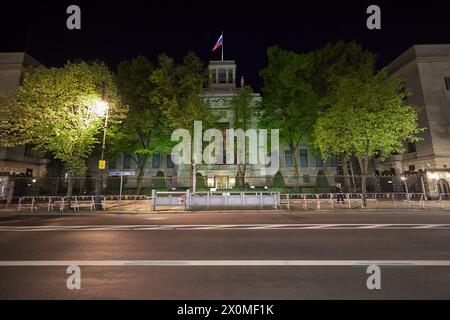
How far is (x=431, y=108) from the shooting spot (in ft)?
104

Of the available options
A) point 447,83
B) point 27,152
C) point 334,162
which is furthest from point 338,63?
point 27,152

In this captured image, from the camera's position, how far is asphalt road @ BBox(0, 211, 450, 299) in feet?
14.4

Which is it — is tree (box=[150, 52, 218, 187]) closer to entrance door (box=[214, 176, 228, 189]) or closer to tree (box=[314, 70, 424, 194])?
entrance door (box=[214, 176, 228, 189])

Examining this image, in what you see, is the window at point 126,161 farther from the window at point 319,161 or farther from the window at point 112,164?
the window at point 319,161

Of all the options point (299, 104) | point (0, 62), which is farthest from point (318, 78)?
point (0, 62)

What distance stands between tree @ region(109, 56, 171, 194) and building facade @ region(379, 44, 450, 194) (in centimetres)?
3448

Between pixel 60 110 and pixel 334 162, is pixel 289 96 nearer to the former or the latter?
pixel 334 162

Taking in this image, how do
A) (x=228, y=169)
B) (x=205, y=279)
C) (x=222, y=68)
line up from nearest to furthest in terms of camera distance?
(x=205, y=279)
(x=228, y=169)
(x=222, y=68)

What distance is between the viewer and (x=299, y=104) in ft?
103

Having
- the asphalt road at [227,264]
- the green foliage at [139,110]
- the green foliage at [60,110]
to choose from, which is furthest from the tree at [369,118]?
the green foliage at [60,110]

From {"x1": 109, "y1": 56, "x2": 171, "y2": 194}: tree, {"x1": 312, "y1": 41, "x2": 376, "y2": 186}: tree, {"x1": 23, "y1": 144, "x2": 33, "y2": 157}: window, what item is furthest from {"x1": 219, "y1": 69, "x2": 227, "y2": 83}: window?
{"x1": 23, "y1": 144, "x2": 33, "y2": 157}: window

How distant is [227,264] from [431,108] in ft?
130
